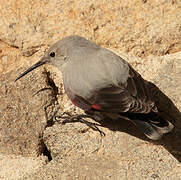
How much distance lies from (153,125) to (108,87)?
1.47 ft

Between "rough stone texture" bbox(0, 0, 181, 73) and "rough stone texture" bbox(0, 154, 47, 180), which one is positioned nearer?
"rough stone texture" bbox(0, 154, 47, 180)

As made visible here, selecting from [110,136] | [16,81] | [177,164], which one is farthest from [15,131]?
[177,164]

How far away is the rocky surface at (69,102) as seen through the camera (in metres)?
3.22

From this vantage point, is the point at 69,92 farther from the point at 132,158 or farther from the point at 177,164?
the point at 177,164

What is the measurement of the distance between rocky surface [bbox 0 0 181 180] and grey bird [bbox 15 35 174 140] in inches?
7.6

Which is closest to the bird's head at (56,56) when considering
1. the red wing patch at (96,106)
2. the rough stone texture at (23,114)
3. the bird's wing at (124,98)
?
the rough stone texture at (23,114)

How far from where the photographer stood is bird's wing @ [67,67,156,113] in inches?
126

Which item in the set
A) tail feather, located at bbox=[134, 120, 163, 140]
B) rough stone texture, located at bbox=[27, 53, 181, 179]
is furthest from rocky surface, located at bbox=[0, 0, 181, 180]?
tail feather, located at bbox=[134, 120, 163, 140]

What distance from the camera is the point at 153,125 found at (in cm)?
322

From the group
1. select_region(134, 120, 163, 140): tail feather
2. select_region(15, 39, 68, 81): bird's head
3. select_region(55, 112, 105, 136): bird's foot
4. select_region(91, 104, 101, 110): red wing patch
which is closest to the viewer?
select_region(134, 120, 163, 140): tail feather

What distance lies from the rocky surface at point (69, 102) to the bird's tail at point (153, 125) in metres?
0.20

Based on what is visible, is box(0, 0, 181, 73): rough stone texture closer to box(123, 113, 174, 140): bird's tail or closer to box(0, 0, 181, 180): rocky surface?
box(0, 0, 181, 180): rocky surface

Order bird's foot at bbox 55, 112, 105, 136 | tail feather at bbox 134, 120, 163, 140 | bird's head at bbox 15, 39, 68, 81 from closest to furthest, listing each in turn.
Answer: tail feather at bbox 134, 120, 163, 140 < bird's foot at bbox 55, 112, 105, 136 < bird's head at bbox 15, 39, 68, 81

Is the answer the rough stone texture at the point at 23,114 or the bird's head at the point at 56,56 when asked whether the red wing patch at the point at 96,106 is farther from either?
the bird's head at the point at 56,56
